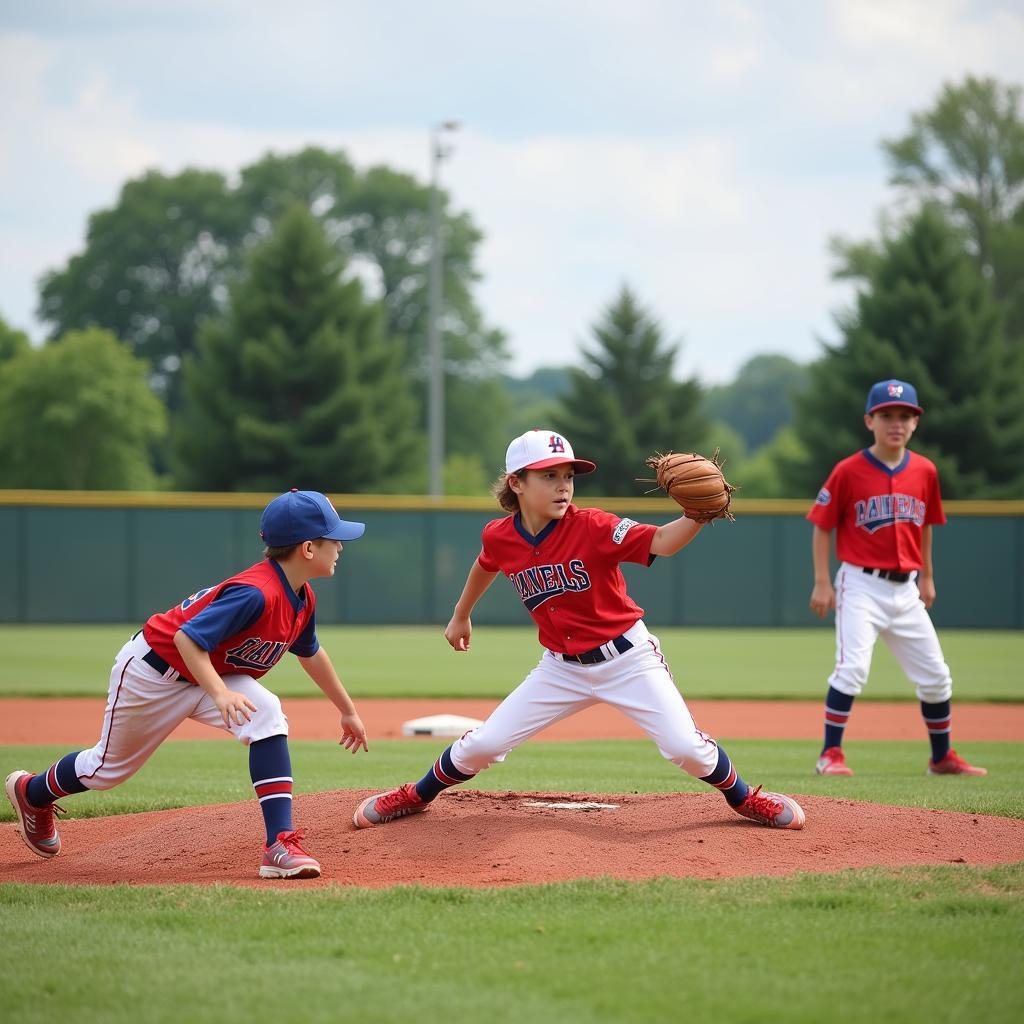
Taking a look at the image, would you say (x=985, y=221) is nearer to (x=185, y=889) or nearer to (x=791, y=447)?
(x=791, y=447)

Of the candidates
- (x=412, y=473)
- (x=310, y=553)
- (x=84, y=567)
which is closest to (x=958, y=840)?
(x=310, y=553)

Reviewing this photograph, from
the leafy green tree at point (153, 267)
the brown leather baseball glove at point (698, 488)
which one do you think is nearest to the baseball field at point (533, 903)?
the brown leather baseball glove at point (698, 488)

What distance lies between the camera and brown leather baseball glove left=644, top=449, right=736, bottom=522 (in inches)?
191

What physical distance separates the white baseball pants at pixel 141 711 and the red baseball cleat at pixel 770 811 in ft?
5.74

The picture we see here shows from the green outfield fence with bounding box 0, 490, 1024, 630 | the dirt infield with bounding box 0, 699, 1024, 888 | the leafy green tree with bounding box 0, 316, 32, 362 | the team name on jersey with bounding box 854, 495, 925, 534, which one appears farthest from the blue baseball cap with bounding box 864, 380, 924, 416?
the leafy green tree with bounding box 0, 316, 32, 362

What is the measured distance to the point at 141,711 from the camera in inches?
195

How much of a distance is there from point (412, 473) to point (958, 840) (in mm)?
37281

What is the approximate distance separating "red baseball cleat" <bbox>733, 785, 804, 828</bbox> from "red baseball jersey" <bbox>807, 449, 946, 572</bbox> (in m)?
2.67

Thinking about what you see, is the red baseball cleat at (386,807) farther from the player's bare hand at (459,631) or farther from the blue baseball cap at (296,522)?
the blue baseball cap at (296,522)

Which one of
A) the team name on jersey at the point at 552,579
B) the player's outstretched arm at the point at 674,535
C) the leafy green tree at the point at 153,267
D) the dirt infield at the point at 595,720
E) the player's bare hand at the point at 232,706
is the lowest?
the dirt infield at the point at 595,720

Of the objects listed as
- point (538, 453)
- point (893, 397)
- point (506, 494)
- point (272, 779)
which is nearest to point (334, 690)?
point (272, 779)

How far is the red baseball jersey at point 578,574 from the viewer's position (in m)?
5.10

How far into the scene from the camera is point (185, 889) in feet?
15.0

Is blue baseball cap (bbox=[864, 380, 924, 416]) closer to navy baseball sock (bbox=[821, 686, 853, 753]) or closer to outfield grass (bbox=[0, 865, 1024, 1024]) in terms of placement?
navy baseball sock (bbox=[821, 686, 853, 753])
